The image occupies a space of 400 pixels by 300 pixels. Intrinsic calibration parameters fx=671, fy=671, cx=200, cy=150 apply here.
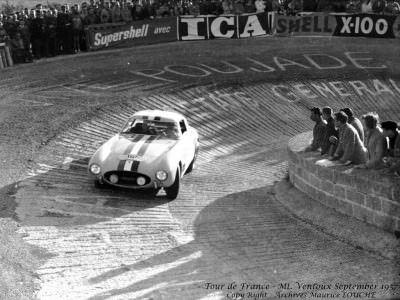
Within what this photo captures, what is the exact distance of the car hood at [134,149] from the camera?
12781mm

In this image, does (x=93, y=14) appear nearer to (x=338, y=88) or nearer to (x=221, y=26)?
(x=221, y=26)

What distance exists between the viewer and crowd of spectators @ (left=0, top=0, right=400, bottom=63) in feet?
77.9

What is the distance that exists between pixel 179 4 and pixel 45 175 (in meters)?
14.8

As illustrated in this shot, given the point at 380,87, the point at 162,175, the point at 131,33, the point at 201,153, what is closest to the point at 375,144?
the point at 162,175

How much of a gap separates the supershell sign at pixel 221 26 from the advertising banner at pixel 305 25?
1.92ft

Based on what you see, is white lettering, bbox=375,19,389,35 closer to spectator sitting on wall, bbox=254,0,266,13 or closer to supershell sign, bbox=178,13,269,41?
supershell sign, bbox=178,13,269,41

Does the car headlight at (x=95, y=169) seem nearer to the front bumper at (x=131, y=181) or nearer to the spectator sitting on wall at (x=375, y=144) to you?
the front bumper at (x=131, y=181)

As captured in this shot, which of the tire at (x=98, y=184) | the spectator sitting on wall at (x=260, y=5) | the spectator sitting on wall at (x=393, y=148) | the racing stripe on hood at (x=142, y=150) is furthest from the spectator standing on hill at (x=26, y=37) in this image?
the spectator sitting on wall at (x=393, y=148)

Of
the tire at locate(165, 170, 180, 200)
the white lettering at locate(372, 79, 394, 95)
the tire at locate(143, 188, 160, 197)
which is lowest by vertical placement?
the white lettering at locate(372, 79, 394, 95)

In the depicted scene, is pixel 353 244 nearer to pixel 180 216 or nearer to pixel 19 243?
pixel 180 216

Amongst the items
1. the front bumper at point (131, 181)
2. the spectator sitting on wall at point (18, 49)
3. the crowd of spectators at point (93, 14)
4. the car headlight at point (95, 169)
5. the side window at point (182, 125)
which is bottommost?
the front bumper at point (131, 181)

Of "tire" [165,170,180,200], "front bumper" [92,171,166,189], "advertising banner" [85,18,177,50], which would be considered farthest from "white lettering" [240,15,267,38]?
"front bumper" [92,171,166,189]

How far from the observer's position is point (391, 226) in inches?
411

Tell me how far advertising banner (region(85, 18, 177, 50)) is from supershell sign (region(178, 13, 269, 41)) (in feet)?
1.64
